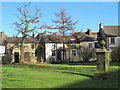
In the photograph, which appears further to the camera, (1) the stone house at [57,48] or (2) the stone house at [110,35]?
(1) the stone house at [57,48]

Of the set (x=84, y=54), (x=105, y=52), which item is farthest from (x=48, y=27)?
(x=105, y=52)

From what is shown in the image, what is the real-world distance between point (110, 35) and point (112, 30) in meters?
2.51

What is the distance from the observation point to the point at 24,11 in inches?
1188

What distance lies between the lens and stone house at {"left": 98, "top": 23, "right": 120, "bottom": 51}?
46.9 m

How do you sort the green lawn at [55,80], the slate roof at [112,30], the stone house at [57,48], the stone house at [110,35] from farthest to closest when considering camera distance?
the stone house at [57,48]
the slate roof at [112,30]
the stone house at [110,35]
the green lawn at [55,80]

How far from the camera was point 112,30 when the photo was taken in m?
48.9


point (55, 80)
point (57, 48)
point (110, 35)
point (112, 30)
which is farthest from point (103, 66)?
point (112, 30)

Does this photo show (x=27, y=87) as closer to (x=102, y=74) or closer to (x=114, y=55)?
(x=102, y=74)

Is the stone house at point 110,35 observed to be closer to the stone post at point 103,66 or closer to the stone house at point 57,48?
the stone house at point 57,48

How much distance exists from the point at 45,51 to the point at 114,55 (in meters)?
20.8

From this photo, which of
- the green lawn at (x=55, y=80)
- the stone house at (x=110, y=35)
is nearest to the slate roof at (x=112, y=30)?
the stone house at (x=110, y=35)

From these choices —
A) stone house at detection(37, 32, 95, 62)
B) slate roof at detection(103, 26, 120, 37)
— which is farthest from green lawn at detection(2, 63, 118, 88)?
slate roof at detection(103, 26, 120, 37)

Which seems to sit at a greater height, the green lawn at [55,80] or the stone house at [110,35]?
the stone house at [110,35]

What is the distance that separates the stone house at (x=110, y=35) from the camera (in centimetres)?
4691
